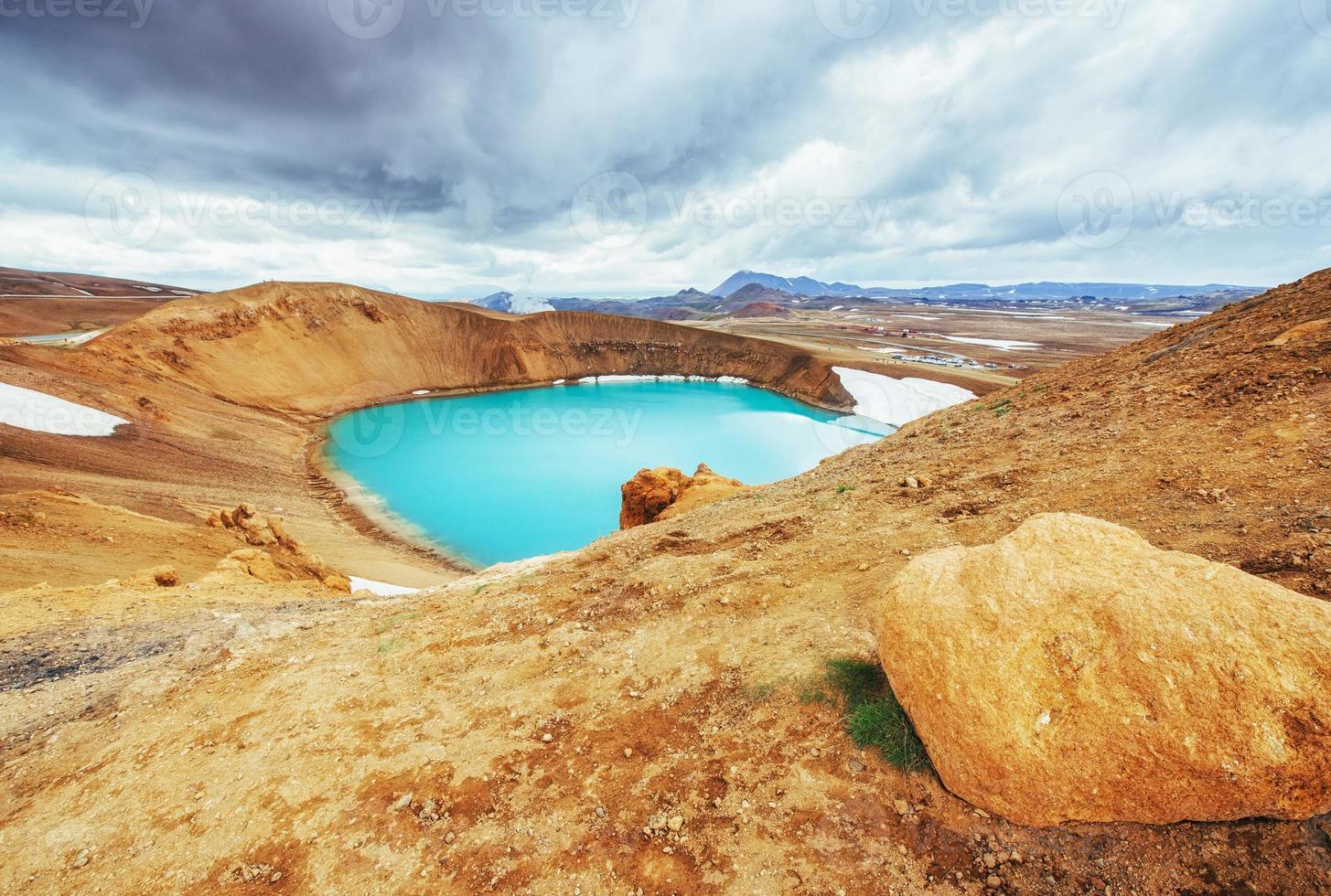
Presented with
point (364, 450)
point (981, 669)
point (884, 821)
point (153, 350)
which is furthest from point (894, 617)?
point (153, 350)

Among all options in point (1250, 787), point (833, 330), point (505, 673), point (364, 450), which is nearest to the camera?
point (1250, 787)

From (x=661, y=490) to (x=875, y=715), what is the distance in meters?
13.4

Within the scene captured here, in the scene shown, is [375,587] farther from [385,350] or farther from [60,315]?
[60,315]

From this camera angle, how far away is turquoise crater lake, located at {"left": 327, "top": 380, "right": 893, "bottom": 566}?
26312 mm

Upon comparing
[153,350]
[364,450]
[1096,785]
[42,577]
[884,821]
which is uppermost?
[153,350]

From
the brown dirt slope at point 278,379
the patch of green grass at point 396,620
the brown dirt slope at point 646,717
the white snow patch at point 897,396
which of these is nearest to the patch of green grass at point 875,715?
the brown dirt slope at point 646,717

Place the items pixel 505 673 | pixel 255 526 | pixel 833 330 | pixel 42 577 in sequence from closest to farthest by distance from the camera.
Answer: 1. pixel 505 673
2. pixel 42 577
3. pixel 255 526
4. pixel 833 330

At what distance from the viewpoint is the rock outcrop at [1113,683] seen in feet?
8.80

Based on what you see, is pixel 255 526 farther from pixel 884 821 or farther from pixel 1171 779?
pixel 1171 779

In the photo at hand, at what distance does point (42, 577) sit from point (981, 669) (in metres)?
16.8

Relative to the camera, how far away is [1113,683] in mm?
3047

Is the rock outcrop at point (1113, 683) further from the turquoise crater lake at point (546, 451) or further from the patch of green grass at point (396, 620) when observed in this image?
the turquoise crater lake at point (546, 451)

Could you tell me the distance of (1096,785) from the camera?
2.94 metres
